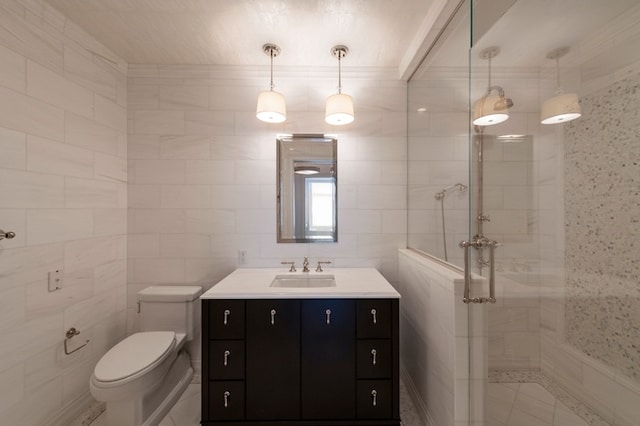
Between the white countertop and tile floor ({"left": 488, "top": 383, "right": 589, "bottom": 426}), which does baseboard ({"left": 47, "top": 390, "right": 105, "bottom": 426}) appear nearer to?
the white countertop

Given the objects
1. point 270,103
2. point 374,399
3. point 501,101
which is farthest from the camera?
point 270,103

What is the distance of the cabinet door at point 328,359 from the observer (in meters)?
1.54

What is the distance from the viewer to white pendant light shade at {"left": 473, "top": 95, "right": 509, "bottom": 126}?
4.01 ft

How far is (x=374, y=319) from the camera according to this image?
1.56 meters

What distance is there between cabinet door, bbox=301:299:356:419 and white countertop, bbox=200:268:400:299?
5cm

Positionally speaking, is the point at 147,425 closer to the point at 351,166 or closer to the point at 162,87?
the point at 351,166

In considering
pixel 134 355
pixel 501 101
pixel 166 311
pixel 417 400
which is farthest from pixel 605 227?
pixel 166 311

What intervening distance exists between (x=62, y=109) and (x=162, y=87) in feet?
2.32

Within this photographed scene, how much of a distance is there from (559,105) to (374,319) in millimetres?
1306

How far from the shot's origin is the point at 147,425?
1.55 metres

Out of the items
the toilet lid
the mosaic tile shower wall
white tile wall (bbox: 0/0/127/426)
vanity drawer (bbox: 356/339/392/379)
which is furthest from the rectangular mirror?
the mosaic tile shower wall

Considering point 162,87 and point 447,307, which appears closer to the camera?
point 447,307

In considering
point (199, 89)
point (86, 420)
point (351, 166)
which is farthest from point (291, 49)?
point (86, 420)

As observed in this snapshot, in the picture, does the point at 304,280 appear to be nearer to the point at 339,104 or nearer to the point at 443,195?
the point at 443,195
